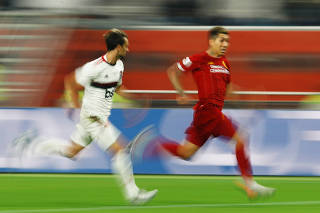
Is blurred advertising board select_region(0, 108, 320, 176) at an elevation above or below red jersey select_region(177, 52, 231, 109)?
below

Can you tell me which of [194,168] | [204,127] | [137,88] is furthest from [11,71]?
[204,127]

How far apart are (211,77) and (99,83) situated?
1315 mm

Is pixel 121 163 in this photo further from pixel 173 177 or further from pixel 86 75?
pixel 173 177

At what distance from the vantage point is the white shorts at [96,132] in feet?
29.5

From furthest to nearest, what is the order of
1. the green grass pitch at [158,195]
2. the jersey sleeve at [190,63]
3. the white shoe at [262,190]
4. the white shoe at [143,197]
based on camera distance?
A: the jersey sleeve at [190,63] < the white shoe at [262,190] < the white shoe at [143,197] < the green grass pitch at [158,195]

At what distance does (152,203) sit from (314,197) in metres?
2.14

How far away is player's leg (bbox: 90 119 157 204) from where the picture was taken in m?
8.77

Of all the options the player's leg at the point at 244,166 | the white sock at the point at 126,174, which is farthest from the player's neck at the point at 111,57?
the player's leg at the point at 244,166

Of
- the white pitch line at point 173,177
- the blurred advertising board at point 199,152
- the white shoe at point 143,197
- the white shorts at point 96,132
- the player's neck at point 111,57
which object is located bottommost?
the white pitch line at point 173,177

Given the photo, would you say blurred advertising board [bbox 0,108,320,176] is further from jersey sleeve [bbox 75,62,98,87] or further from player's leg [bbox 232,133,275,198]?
jersey sleeve [bbox 75,62,98,87]

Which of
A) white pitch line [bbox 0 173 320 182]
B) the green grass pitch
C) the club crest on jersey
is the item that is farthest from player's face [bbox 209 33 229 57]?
white pitch line [bbox 0 173 320 182]

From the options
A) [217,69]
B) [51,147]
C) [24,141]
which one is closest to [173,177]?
[24,141]

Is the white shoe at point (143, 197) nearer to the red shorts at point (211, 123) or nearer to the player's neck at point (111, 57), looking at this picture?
the red shorts at point (211, 123)

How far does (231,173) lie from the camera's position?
42.0 feet
